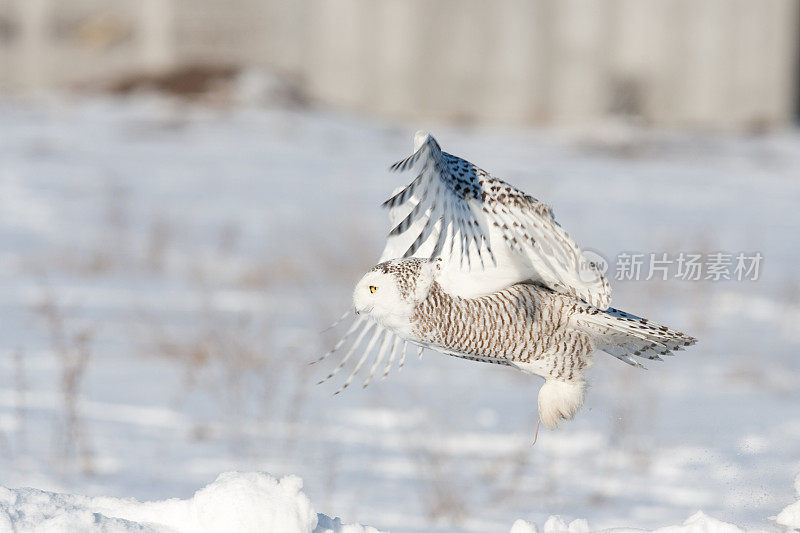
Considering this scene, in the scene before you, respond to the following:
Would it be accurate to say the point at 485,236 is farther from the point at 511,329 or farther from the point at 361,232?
the point at 361,232

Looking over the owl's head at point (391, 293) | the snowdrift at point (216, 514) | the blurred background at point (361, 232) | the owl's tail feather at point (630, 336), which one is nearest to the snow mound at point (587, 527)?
the snowdrift at point (216, 514)

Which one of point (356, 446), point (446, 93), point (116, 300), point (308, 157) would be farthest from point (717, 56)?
point (356, 446)

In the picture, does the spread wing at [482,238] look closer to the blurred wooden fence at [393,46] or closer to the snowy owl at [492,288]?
the snowy owl at [492,288]

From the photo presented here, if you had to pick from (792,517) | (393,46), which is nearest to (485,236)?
(792,517)

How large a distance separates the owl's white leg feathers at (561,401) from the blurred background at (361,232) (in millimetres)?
138

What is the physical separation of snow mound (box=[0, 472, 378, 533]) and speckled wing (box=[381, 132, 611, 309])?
54 centimetres

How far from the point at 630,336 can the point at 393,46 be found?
13.1 meters

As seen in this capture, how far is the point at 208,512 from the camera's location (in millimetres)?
1879

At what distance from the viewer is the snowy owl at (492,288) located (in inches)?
59.0

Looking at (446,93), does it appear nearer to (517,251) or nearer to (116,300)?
(116,300)

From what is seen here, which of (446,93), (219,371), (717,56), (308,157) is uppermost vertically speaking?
(717,56)

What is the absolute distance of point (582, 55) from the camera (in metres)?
14.5

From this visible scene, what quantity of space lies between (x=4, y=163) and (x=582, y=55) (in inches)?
318

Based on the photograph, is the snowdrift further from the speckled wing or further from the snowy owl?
the speckled wing
